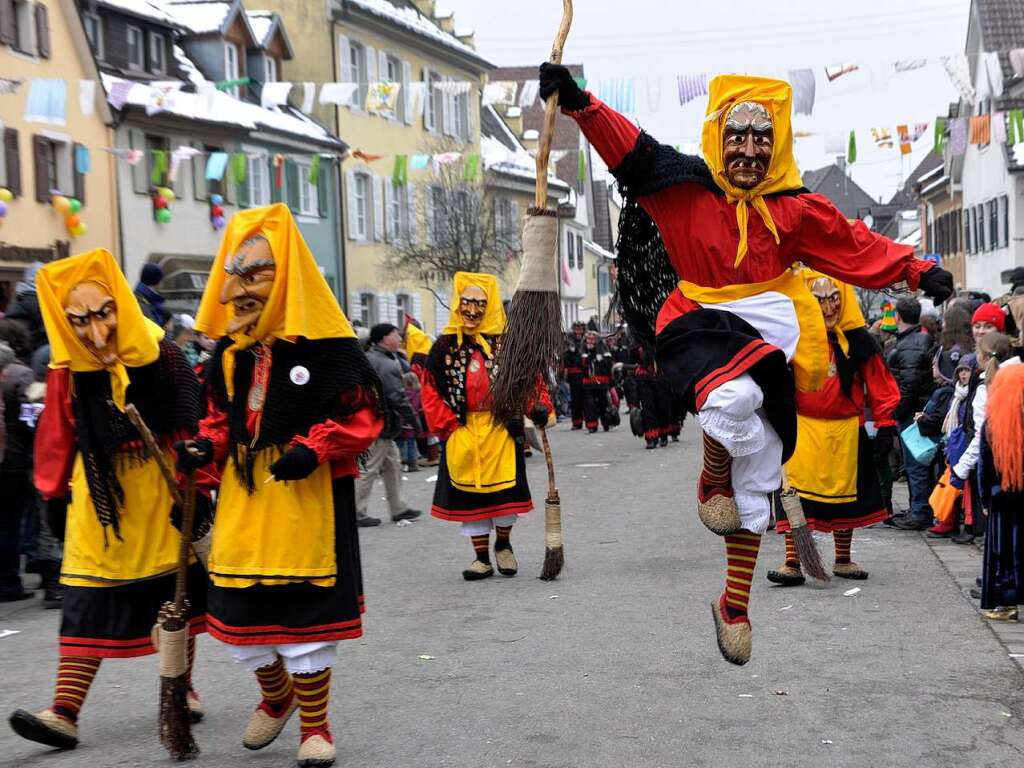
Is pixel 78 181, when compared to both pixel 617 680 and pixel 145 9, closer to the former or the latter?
pixel 145 9

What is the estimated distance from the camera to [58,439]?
5.93m

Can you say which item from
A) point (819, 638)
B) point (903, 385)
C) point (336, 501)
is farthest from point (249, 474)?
point (903, 385)

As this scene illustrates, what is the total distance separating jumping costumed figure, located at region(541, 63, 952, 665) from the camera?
5141mm

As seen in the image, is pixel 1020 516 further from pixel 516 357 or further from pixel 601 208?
pixel 601 208

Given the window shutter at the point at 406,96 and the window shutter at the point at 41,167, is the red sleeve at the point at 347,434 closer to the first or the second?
the window shutter at the point at 41,167

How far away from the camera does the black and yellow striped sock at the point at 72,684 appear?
18.5 ft

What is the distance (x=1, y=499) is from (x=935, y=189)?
47.9 meters

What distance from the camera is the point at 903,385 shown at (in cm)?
1209

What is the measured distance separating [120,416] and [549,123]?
2209mm

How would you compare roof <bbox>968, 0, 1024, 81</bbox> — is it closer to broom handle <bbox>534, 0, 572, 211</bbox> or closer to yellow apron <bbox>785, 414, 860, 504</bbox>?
yellow apron <bbox>785, 414, 860, 504</bbox>

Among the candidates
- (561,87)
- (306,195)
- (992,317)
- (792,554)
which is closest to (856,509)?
(792,554)

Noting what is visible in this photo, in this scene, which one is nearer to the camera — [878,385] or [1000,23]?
[878,385]

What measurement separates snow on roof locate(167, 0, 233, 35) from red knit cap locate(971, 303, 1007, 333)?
23474mm

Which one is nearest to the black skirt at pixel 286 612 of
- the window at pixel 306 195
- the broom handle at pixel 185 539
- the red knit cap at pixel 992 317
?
the broom handle at pixel 185 539
